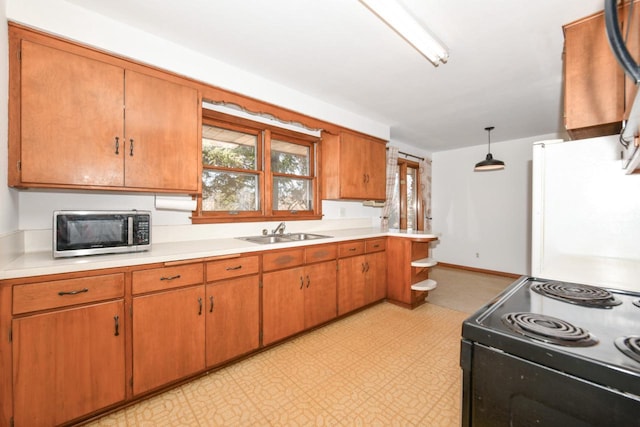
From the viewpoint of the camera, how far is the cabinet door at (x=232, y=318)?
6.42 feet

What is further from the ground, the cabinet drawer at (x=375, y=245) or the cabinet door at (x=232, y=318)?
the cabinet drawer at (x=375, y=245)

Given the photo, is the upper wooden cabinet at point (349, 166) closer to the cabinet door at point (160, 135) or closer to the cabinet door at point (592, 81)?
the cabinet door at point (160, 135)

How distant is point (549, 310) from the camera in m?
0.98

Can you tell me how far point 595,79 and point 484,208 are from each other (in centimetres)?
420

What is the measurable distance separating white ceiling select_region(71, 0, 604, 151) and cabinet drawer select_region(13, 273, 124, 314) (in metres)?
1.74

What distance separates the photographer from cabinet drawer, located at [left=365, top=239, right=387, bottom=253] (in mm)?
3226

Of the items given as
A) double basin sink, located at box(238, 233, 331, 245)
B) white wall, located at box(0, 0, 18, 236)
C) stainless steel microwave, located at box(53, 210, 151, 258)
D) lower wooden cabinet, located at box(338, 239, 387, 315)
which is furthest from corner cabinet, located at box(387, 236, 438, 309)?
white wall, located at box(0, 0, 18, 236)

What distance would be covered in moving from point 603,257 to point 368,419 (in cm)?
161

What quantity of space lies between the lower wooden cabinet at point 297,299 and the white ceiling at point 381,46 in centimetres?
189

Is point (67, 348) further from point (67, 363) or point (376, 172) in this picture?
point (376, 172)

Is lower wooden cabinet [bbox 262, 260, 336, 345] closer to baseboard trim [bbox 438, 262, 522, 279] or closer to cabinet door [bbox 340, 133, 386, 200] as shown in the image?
cabinet door [bbox 340, 133, 386, 200]

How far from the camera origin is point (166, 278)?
1.76 metres

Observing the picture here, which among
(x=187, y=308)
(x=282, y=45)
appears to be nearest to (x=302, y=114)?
(x=282, y=45)

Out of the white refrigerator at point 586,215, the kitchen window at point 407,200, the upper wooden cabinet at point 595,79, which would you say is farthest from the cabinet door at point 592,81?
the kitchen window at point 407,200
